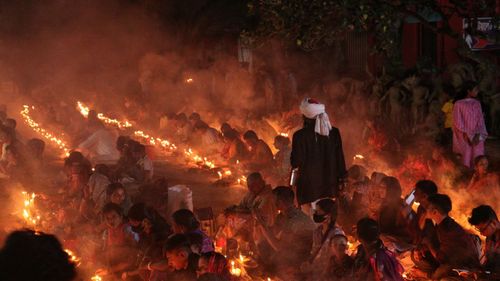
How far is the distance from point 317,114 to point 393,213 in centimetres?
134

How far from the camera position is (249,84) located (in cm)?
1775

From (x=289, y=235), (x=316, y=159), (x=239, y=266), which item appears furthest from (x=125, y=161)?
(x=289, y=235)

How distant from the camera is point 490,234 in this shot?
5.39 m

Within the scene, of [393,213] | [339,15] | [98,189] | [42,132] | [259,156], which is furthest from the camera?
[42,132]

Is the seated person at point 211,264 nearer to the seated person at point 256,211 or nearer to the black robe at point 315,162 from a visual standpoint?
the seated person at point 256,211

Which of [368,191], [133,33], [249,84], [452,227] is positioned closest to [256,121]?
[249,84]

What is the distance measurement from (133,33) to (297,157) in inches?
705

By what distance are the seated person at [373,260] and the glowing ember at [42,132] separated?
354 inches

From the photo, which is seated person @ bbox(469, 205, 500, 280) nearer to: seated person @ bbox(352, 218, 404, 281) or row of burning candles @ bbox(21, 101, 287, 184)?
seated person @ bbox(352, 218, 404, 281)

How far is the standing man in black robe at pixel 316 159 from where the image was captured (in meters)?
6.93

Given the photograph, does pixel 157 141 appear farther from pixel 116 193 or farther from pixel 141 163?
pixel 116 193

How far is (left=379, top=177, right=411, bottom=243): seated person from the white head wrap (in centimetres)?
88

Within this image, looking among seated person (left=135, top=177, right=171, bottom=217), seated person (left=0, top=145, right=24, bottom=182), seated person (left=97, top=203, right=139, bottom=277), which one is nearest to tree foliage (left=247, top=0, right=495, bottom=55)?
seated person (left=135, top=177, right=171, bottom=217)

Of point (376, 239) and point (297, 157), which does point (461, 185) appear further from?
point (376, 239)
